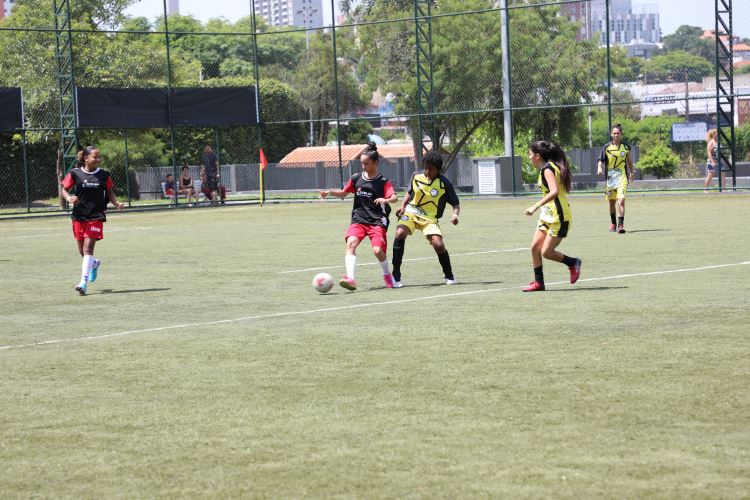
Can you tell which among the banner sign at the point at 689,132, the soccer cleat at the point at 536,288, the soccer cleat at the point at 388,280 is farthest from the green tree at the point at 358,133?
the soccer cleat at the point at 536,288

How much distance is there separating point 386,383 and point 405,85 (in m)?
41.5

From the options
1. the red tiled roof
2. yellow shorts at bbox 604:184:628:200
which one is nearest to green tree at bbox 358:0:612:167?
the red tiled roof

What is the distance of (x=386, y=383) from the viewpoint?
25.3 ft

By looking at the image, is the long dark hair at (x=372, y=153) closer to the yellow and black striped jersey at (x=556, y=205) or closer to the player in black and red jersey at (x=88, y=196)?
the yellow and black striped jersey at (x=556, y=205)

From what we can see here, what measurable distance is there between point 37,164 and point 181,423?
44.7 metres

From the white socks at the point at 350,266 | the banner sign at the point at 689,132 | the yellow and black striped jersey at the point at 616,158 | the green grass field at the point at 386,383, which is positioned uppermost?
the banner sign at the point at 689,132

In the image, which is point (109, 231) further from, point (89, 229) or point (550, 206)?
point (550, 206)

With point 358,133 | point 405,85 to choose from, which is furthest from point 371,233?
point 358,133

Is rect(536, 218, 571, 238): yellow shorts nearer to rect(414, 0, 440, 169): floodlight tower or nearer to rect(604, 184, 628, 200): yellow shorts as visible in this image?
rect(604, 184, 628, 200): yellow shorts

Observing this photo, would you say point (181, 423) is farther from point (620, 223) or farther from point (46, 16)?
point (46, 16)

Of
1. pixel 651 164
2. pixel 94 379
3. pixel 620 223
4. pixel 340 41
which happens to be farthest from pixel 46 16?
pixel 94 379

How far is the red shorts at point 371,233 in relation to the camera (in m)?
13.9

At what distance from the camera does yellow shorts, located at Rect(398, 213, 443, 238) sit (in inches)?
554

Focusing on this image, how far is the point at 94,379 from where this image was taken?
8.28 meters
